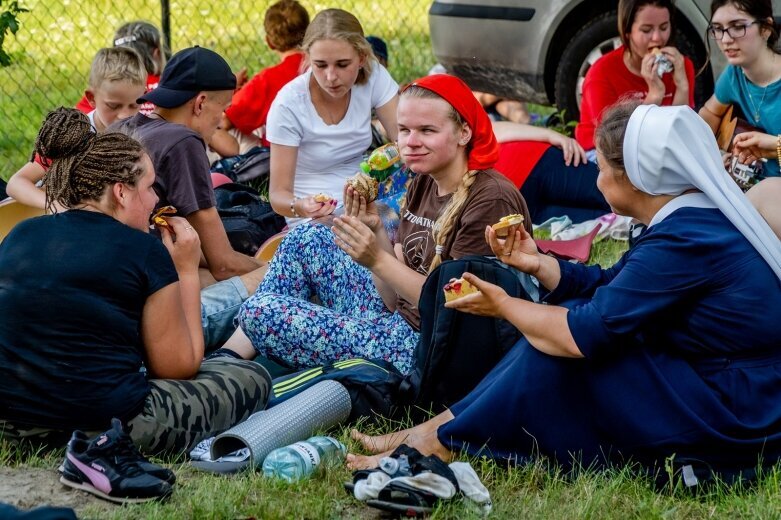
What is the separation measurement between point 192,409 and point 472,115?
1460 millimetres

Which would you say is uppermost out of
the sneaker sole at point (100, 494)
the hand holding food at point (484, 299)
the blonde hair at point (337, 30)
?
the blonde hair at point (337, 30)

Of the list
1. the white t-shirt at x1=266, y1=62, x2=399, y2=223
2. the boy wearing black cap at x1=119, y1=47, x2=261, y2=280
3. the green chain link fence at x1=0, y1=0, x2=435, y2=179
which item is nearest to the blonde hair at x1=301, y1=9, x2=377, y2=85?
the white t-shirt at x1=266, y1=62, x2=399, y2=223

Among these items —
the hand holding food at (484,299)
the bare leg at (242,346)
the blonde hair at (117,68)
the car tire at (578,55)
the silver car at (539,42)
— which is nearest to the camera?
the hand holding food at (484,299)

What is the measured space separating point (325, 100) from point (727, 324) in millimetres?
2963

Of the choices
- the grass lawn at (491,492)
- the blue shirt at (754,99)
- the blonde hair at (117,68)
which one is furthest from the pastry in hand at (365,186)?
the blue shirt at (754,99)

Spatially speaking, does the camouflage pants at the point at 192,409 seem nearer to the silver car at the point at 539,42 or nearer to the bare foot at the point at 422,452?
the bare foot at the point at 422,452

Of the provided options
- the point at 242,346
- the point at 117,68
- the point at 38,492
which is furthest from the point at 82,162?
the point at 117,68

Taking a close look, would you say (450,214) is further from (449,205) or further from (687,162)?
(687,162)

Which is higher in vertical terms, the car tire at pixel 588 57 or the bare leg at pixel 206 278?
the car tire at pixel 588 57

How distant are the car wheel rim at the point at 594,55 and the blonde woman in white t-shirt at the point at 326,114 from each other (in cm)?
189

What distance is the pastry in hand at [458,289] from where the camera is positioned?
10.6 ft

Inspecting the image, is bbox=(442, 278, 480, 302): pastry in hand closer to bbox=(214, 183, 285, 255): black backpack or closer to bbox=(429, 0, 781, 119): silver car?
bbox=(214, 183, 285, 255): black backpack

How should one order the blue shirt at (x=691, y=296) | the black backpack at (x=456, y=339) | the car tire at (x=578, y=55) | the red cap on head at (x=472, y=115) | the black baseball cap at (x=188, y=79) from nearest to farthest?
the blue shirt at (x=691, y=296)
the black backpack at (x=456, y=339)
the red cap on head at (x=472, y=115)
the black baseball cap at (x=188, y=79)
the car tire at (x=578, y=55)

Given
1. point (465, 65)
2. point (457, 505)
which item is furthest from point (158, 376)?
point (465, 65)
